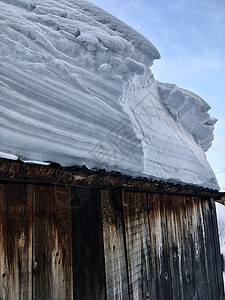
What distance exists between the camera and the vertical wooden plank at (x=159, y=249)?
2.79 m

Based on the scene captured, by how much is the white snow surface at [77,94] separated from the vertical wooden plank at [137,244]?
341 mm

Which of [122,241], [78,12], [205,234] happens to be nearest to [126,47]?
[78,12]

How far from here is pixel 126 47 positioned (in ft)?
9.44

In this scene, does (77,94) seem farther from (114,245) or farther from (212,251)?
(212,251)

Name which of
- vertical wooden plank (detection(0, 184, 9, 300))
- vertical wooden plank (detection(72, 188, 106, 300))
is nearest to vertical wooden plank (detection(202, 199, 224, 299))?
vertical wooden plank (detection(72, 188, 106, 300))

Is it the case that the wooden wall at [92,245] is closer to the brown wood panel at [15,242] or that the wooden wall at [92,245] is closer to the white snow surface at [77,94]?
the brown wood panel at [15,242]

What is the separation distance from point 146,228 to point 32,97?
1.76 m

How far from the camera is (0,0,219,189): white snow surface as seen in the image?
1658 mm

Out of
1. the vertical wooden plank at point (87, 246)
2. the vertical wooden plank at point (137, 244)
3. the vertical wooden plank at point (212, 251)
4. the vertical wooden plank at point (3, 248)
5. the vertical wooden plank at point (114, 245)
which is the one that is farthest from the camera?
the vertical wooden plank at point (212, 251)

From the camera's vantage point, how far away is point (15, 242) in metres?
1.59

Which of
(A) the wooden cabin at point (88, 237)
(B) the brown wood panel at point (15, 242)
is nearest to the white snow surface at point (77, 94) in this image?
(A) the wooden cabin at point (88, 237)

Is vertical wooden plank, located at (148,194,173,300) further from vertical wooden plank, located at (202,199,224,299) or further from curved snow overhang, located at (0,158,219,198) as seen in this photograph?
vertical wooden plank, located at (202,199,224,299)

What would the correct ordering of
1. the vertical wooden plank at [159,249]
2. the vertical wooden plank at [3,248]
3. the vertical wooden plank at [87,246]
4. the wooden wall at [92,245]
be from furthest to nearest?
the vertical wooden plank at [159,249] → the vertical wooden plank at [87,246] → the wooden wall at [92,245] → the vertical wooden plank at [3,248]

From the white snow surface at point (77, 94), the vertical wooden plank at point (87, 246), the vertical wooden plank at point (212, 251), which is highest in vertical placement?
the white snow surface at point (77, 94)
